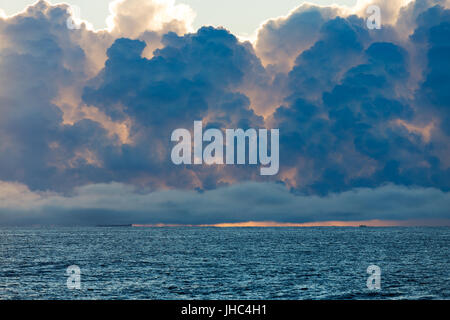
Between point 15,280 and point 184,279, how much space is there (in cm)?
2706

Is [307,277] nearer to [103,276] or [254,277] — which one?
[254,277]

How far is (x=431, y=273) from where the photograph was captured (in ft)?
312
